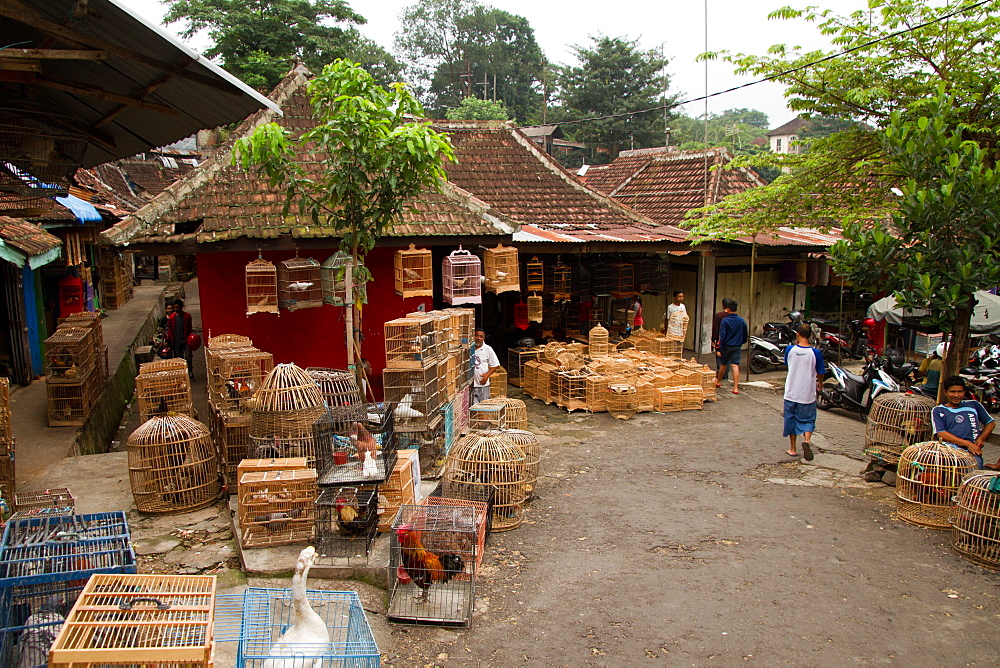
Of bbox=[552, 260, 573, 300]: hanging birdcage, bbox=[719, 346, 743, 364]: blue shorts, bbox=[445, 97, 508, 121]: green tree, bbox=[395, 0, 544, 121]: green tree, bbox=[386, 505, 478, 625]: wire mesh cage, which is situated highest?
bbox=[395, 0, 544, 121]: green tree

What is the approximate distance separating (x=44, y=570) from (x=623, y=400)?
357 inches

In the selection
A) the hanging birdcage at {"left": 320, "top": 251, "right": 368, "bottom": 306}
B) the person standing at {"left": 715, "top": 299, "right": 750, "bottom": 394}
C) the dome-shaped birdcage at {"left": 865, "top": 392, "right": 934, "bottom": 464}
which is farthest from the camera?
the person standing at {"left": 715, "top": 299, "right": 750, "bottom": 394}

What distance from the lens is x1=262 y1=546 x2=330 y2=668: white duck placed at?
414cm

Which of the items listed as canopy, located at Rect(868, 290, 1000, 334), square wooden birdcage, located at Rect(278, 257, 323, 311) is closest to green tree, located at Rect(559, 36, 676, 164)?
canopy, located at Rect(868, 290, 1000, 334)

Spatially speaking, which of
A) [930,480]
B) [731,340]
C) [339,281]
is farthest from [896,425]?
[339,281]

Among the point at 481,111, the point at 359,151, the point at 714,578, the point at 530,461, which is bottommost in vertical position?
the point at 714,578

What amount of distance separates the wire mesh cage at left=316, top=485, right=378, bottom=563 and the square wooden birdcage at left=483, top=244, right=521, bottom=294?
584 cm

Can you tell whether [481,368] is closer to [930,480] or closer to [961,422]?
[930,480]

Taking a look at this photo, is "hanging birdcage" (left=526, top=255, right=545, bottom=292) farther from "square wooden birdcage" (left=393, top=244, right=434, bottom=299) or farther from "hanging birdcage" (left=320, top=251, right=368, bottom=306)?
"hanging birdcage" (left=320, top=251, right=368, bottom=306)

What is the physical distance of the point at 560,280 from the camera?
1472cm

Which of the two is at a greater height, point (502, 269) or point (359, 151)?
point (359, 151)

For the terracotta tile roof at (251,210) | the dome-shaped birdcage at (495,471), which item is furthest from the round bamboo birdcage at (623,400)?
the dome-shaped birdcage at (495,471)

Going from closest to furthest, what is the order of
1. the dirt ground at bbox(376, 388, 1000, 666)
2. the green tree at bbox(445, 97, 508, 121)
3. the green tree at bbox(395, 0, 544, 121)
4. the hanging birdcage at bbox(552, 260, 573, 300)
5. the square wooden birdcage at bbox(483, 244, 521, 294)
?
the dirt ground at bbox(376, 388, 1000, 666)
the square wooden birdcage at bbox(483, 244, 521, 294)
the hanging birdcage at bbox(552, 260, 573, 300)
the green tree at bbox(445, 97, 508, 121)
the green tree at bbox(395, 0, 544, 121)

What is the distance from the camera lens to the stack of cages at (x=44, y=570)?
12.6 feet
